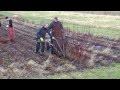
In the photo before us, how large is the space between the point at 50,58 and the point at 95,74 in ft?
10.1

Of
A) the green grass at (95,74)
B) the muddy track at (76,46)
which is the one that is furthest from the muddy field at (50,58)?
the green grass at (95,74)

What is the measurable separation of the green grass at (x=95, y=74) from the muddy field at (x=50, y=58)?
60cm

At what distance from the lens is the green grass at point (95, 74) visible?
1044cm

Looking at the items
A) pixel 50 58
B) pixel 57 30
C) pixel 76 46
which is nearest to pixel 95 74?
pixel 76 46

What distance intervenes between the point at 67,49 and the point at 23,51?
8.56 ft

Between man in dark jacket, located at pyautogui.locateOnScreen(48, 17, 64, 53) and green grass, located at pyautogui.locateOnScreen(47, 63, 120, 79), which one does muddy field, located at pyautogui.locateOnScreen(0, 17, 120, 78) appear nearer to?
man in dark jacket, located at pyautogui.locateOnScreen(48, 17, 64, 53)

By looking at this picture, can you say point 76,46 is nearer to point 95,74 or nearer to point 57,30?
point 57,30

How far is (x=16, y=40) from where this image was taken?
63.0ft

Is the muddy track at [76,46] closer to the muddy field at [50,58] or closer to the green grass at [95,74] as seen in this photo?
the muddy field at [50,58]

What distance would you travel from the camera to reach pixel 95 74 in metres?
10.9

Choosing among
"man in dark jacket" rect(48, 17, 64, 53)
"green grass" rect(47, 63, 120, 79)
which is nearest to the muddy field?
"man in dark jacket" rect(48, 17, 64, 53)

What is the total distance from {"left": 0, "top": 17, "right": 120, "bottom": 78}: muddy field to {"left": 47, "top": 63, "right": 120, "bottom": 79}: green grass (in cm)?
60

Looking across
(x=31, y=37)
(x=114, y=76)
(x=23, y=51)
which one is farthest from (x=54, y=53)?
(x=31, y=37)
